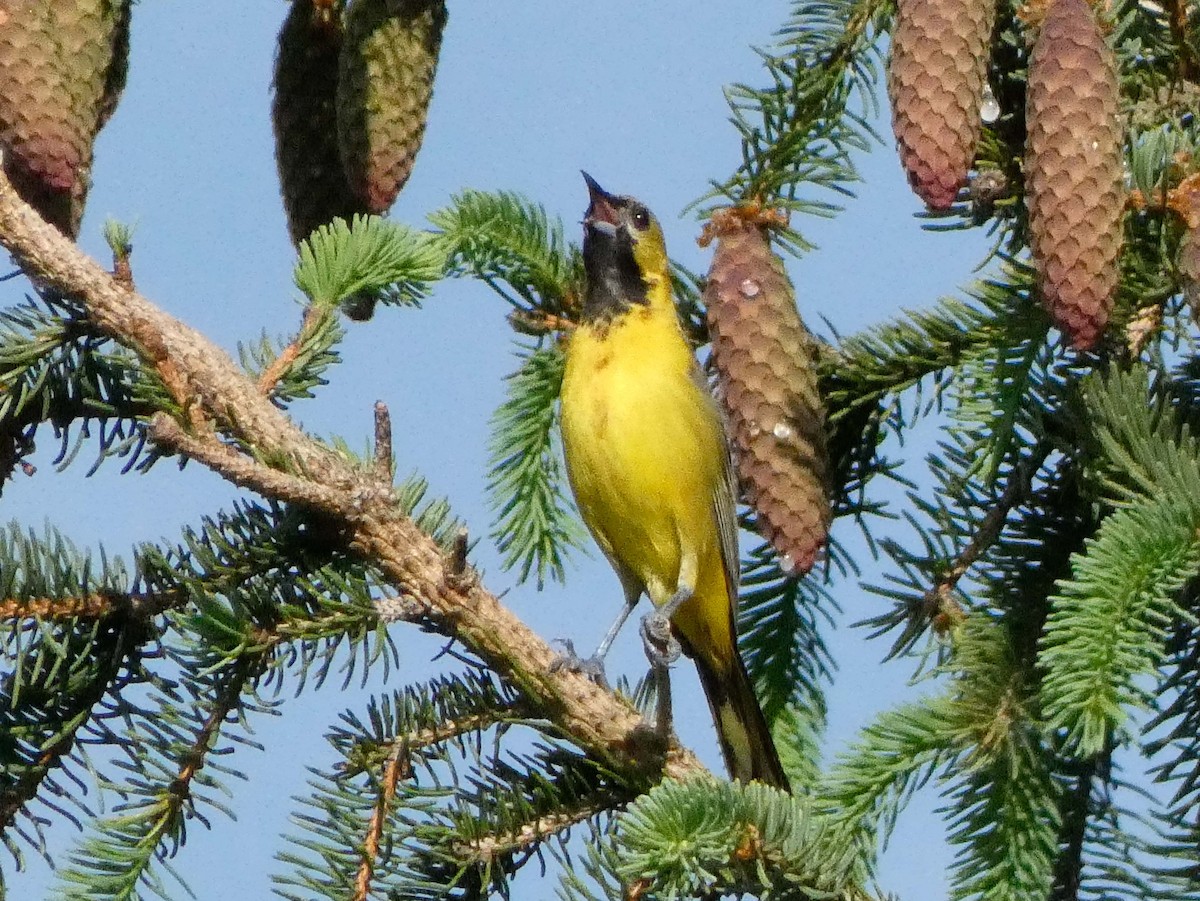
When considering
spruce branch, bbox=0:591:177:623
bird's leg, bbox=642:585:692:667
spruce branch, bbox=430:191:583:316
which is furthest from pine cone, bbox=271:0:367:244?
bird's leg, bbox=642:585:692:667

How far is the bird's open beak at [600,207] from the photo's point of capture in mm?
4227

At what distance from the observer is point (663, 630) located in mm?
3725

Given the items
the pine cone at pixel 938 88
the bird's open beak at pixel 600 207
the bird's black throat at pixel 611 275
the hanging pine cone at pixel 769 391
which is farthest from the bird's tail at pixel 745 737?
the bird's open beak at pixel 600 207

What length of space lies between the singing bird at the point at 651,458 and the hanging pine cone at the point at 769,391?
93 centimetres

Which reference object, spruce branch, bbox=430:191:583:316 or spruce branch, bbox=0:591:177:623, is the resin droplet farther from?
spruce branch, bbox=0:591:177:623

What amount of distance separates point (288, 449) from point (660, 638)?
1687 millimetres

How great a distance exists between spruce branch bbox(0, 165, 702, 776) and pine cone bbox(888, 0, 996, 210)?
86 cm

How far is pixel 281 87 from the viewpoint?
8.85 ft

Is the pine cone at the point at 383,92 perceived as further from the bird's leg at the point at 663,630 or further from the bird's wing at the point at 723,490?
the bird's wing at the point at 723,490

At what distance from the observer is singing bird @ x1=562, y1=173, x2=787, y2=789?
3703 millimetres

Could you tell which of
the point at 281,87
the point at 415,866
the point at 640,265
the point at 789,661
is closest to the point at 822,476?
the point at 789,661

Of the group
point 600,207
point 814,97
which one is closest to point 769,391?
point 814,97

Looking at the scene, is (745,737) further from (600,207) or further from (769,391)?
(600,207)

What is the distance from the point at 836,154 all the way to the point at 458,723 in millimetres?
1170
